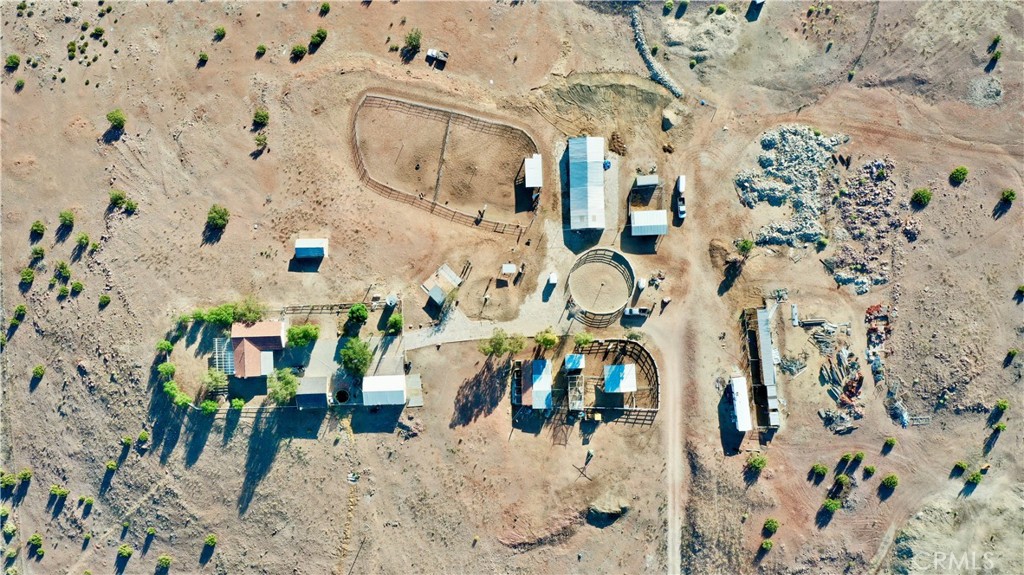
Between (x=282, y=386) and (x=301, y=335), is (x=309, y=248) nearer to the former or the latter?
(x=301, y=335)

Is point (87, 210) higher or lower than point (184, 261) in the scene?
higher

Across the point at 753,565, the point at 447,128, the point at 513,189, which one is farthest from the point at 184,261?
the point at 753,565

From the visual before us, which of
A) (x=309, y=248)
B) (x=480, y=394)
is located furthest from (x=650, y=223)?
(x=309, y=248)

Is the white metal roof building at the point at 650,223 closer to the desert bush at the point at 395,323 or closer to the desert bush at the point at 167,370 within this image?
the desert bush at the point at 395,323

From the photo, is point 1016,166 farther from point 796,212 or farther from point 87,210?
point 87,210

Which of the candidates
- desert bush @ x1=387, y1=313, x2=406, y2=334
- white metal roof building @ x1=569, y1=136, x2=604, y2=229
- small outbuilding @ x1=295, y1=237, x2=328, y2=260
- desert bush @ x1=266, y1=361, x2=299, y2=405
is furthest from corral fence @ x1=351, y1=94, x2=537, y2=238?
desert bush @ x1=266, y1=361, x2=299, y2=405

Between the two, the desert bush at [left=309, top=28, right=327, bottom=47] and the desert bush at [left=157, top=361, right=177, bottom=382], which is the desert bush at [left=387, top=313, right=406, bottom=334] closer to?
the desert bush at [left=157, top=361, right=177, bottom=382]

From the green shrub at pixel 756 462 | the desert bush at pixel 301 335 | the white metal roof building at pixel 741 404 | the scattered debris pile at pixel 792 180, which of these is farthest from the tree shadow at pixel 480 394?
the scattered debris pile at pixel 792 180
